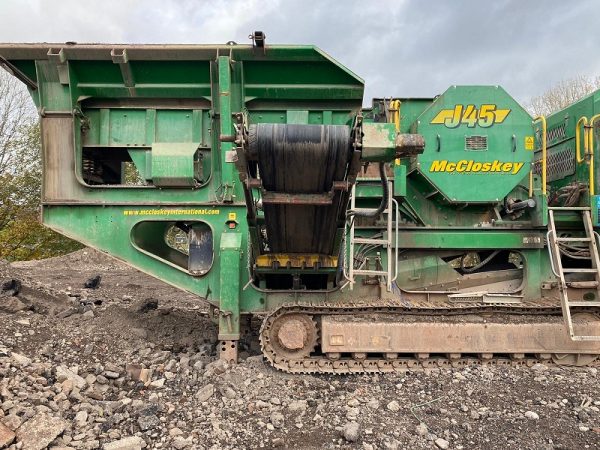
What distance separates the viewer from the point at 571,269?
4.51 metres

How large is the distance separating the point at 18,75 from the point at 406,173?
→ 14.4 feet

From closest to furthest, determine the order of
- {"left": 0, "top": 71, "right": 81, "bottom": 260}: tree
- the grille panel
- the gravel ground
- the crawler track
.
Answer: the gravel ground, the crawler track, the grille panel, {"left": 0, "top": 71, "right": 81, "bottom": 260}: tree

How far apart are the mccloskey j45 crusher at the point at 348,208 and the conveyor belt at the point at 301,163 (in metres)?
0.39

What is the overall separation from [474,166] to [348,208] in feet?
5.43

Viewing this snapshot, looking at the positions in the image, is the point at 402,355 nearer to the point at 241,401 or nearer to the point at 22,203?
the point at 241,401

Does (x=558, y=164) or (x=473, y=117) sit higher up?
(x=473, y=117)

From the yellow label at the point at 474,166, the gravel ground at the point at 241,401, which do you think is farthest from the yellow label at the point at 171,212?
the yellow label at the point at 474,166

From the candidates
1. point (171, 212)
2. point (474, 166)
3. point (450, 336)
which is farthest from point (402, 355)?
point (171, 212)

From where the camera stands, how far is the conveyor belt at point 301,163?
9.62 ft

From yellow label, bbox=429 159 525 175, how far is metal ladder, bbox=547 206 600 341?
593mm

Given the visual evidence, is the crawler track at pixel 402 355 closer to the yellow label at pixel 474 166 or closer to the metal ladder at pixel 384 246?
the metal ladder at pixel 384 246

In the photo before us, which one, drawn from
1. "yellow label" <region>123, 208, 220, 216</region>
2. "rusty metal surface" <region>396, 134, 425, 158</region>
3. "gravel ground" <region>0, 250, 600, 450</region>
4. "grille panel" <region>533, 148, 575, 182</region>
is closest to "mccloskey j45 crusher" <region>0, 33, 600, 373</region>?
"yellow label" <region>123, 208, 220, 216</region>

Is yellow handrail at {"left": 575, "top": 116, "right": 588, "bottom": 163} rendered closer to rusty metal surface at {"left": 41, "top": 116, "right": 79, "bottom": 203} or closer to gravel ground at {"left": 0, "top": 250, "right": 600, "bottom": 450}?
gravel ground at {"left": 0, "top": 250, "right": 600, "bottom": 450}

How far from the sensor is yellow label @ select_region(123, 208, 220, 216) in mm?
4742
